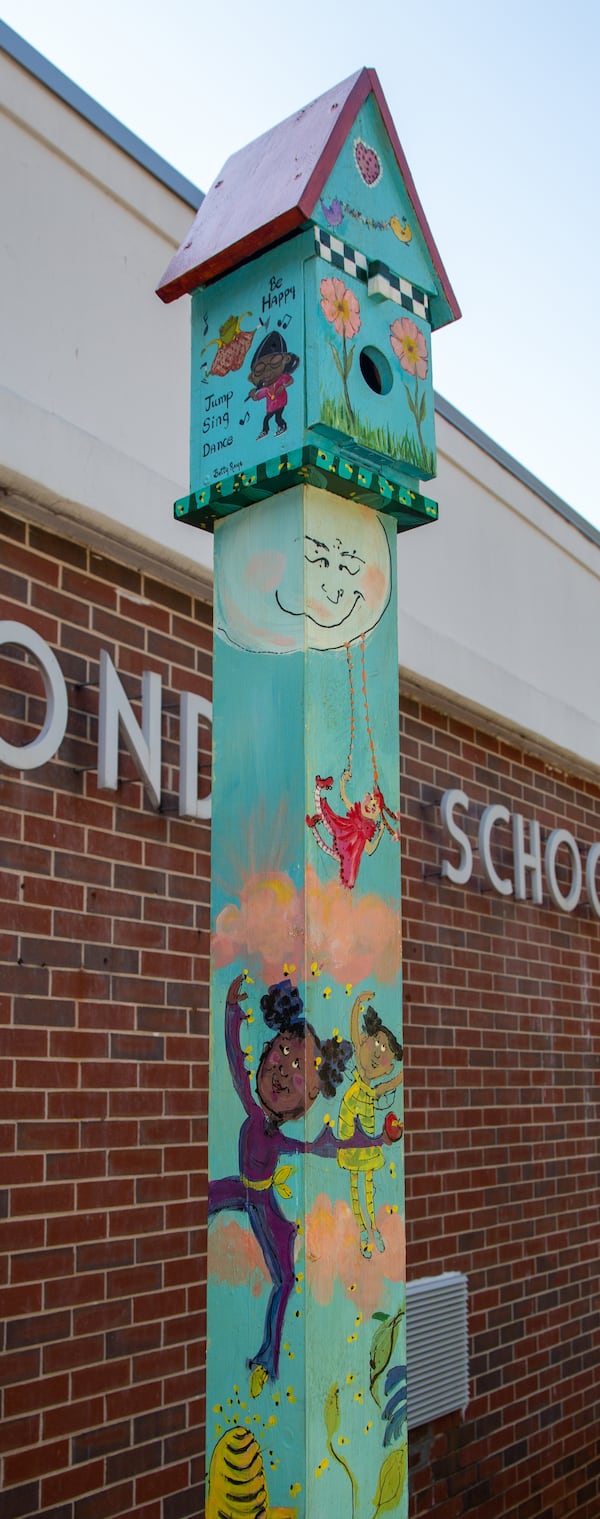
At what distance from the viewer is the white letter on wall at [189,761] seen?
433 cm

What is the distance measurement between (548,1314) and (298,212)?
19.2 feet

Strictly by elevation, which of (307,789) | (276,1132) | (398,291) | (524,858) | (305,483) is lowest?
(276,1132)

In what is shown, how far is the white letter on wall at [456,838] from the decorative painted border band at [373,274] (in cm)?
370

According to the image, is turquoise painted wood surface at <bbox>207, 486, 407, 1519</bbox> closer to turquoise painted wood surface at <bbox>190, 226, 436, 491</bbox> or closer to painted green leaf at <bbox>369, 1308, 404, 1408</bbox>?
painted green leaf at <bbox>369, 1308, 404, 1408</bbox>

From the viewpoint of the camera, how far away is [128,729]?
13.5 ft

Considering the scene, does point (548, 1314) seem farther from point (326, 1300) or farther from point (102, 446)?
point (326, 1300)

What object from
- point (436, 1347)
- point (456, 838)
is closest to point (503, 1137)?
point (436, 1347)

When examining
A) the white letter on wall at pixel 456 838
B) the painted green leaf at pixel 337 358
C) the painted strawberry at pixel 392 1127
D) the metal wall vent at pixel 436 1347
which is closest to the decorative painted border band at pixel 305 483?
the painted green leaf at pixel 337 358

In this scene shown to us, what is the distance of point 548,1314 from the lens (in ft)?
22.1

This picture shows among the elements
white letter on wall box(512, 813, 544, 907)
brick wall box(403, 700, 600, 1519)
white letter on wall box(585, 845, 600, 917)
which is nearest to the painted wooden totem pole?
brick wall box(403, 700, 600, 1519)

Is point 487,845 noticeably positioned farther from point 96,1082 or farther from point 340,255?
point 340,255

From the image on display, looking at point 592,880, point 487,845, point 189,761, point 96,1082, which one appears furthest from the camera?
point 592,880

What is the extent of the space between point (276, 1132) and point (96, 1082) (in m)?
2.04

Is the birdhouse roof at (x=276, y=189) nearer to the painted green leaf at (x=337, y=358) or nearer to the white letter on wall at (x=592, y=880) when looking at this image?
the painted green leaf at (x=337, y=358)
